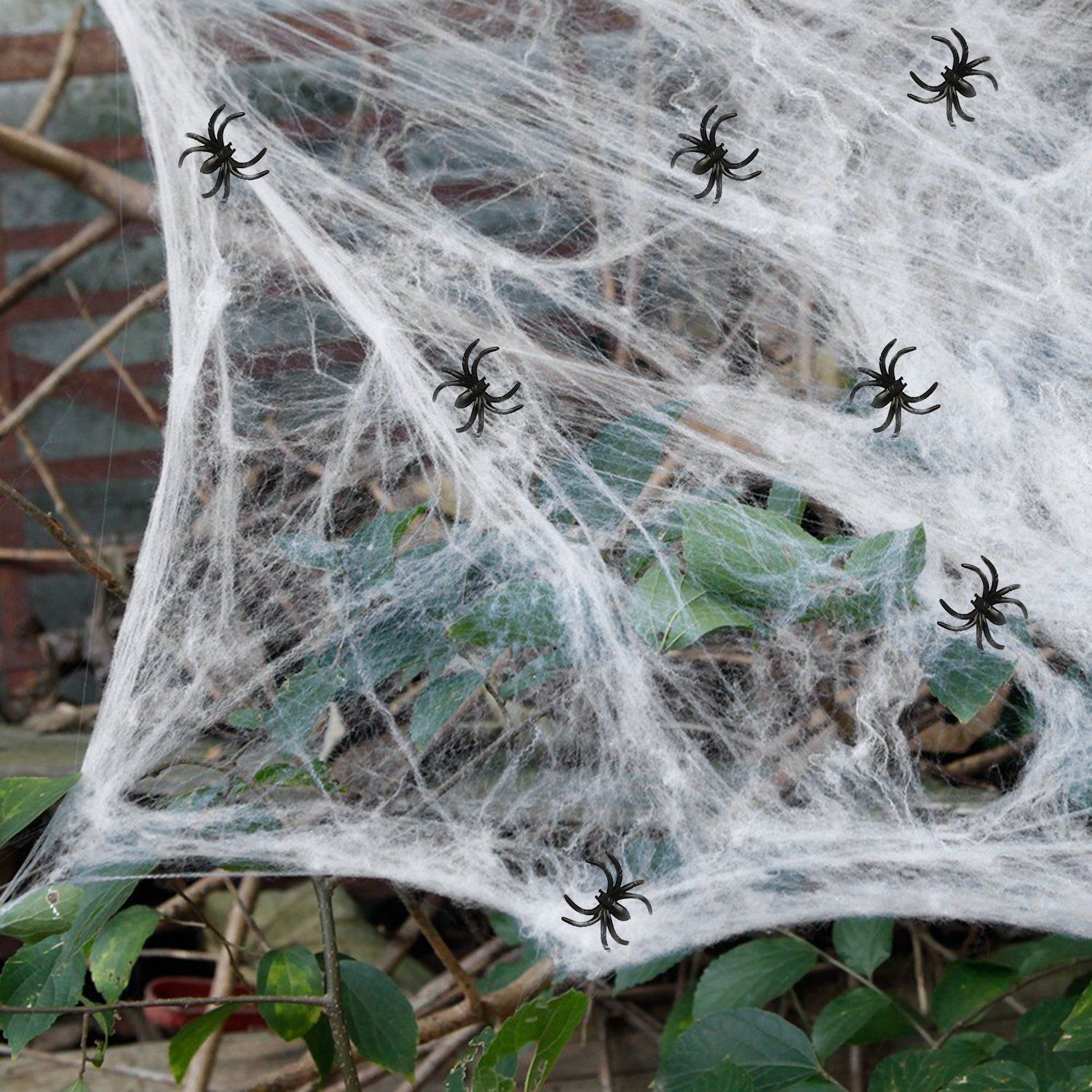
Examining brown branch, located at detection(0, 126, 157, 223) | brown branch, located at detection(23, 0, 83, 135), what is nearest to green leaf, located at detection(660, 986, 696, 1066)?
brown branch, located at detection(0, 126, 157, 223)

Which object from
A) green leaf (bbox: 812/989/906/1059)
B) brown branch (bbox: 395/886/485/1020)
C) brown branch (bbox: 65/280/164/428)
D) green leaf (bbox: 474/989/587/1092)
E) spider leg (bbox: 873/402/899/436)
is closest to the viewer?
green leaf (bbox: 474/989/587/1092)

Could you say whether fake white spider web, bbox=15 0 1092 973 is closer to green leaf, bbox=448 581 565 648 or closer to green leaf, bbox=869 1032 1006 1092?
green leaf, bbox=448 581 565 648

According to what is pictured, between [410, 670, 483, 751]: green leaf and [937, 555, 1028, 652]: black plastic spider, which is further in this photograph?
[410, 670, 483, 751]: green leaf

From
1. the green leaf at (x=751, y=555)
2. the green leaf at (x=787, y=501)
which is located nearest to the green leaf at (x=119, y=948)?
the green leaf at (x=751, y=555)

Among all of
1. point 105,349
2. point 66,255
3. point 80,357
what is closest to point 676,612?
point 80,357

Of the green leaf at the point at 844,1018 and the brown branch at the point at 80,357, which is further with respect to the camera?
the brown branch at the point at 80,357

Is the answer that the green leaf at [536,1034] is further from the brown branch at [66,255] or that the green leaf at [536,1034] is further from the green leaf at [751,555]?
the brown branch at [66,255]

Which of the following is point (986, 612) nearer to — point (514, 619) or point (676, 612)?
point (676, 612)
